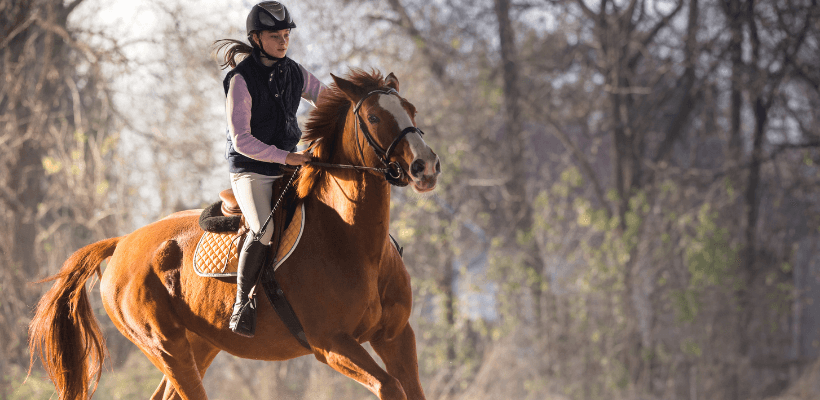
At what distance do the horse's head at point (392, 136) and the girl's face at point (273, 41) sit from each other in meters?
0.31

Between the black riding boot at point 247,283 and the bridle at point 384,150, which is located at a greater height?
the bridle at point 384,150

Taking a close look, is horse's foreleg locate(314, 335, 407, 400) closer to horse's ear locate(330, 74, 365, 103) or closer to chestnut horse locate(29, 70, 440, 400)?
chestnut horse locate(29, 70, 440, 400)

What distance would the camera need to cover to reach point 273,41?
2.52 metres

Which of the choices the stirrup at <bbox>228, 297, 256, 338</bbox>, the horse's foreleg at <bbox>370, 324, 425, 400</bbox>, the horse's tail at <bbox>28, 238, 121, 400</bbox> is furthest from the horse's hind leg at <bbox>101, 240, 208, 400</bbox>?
the horse's foreleg at <bbox>370, 324, 425, 400</bbox>

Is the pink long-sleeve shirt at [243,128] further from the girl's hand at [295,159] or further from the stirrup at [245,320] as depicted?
the stirrup at [245,320]

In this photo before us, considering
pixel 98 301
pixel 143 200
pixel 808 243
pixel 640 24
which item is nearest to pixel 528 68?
pixel 640 24

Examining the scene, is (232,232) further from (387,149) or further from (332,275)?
(387,149)

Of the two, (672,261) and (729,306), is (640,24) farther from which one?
(729,306)

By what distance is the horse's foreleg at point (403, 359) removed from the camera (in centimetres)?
261

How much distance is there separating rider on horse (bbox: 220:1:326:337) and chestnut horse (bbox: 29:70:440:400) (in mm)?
108

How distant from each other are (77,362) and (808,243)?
7.77 metres

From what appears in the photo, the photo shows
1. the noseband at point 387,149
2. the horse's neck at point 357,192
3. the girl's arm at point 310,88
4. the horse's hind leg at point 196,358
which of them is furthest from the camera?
the horse's hind leg at point 196,358

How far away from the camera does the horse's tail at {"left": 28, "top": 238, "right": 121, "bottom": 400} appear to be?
3.29 metres

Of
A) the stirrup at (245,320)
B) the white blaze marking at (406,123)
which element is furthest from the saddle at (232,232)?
the white blaze marking at (406,123)
